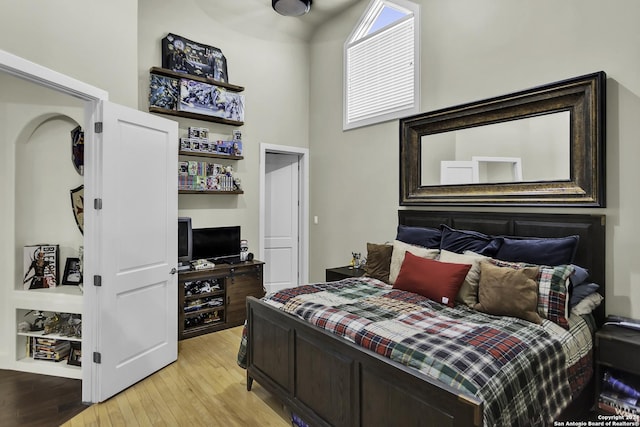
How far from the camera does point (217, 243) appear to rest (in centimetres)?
432

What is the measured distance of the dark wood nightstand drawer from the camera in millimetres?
1991

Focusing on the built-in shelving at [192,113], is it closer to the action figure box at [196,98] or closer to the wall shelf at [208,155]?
the action figure box at [196,98]

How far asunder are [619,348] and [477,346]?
1.03 metres

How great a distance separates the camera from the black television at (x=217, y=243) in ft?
13.6

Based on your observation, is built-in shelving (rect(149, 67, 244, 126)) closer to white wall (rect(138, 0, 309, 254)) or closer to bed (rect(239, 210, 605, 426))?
white wall (rect(138, 0, 309, 254))

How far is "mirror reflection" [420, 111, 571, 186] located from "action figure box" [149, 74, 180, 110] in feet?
9.00

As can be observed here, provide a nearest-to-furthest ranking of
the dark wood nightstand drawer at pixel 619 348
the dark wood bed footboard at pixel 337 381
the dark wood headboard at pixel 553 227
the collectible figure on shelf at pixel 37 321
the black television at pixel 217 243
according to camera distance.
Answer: the dark wood bed footboard at pixel 337 381, the dark wood nightstand drawer at pixel 619 348, the dark wood headboard at pixel 553 227, the collectible figure on shelf at pixel 37 321, the black television at pixel 217 243

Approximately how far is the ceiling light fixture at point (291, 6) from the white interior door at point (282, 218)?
1.86 m

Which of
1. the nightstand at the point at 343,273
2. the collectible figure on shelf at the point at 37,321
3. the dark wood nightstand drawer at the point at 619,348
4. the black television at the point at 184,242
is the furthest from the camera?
the black television at the point at 184,242

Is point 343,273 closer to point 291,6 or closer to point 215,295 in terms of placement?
point 215,295

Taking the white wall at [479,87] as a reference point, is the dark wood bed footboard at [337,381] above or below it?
below

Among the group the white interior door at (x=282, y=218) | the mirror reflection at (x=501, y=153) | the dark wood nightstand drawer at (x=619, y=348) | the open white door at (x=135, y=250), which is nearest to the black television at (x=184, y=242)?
the open white door at (x=135, y=250)

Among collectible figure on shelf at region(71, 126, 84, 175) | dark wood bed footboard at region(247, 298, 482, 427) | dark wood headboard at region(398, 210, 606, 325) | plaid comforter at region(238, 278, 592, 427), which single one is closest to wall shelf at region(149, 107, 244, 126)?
collectible figure on shelf at region(71, 126, 84, 175)

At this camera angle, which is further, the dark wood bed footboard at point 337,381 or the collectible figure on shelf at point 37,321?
the collectible figure on shelf at point 37,321
